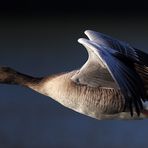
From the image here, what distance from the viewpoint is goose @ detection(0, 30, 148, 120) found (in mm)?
2020

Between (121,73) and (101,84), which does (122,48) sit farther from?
(121,73)

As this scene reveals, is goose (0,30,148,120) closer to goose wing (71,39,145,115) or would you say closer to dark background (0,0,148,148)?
goose wing (71,39,145,115)

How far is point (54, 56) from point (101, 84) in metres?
1.33

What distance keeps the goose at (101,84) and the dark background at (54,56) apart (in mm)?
1087

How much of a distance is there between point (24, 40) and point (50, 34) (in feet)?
0.40

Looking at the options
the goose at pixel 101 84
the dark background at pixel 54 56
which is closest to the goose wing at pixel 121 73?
the goose at pixel 101 84

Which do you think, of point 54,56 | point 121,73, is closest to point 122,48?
point 121,73

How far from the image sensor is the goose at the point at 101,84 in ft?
6.63

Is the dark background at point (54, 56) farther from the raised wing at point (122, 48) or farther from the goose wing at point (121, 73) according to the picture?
the goose wing at point (121, 73)

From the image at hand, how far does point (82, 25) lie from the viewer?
3439mm

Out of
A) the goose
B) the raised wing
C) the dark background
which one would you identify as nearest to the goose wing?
the goose

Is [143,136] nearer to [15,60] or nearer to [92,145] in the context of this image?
[92,145]

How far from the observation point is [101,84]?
7.18 ft

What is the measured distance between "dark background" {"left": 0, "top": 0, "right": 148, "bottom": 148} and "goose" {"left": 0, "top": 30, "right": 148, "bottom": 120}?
1.09m
